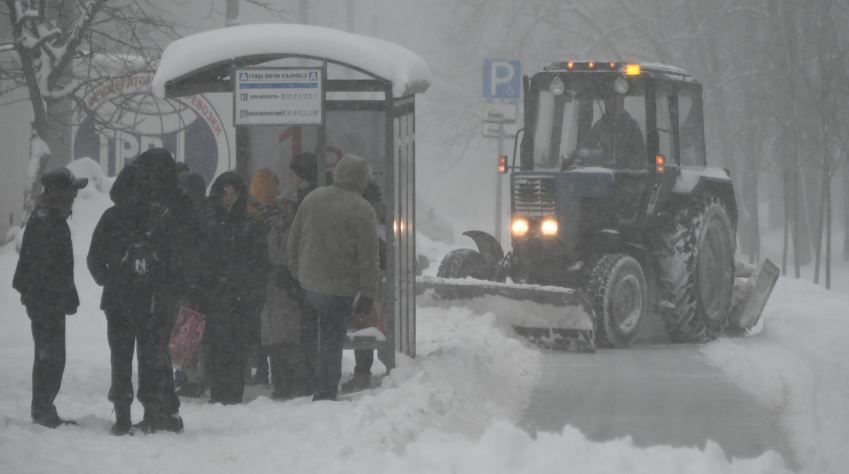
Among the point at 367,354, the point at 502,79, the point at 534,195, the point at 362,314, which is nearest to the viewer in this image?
the point at 362,314

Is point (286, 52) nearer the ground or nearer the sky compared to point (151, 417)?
nearer the sky

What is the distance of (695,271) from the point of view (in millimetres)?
13977

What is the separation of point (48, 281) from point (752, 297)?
337 inches

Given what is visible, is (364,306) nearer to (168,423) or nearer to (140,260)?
(168,423)

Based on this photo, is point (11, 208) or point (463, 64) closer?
point (11, 208)

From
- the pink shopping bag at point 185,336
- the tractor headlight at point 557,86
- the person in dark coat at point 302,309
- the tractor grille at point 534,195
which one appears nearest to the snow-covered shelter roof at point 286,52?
the person in dark coat at point 302,309

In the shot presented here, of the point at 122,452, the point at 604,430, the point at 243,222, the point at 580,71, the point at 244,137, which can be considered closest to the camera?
the point at 122,452

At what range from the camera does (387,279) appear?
10359mm

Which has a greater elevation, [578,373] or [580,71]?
[580,71]

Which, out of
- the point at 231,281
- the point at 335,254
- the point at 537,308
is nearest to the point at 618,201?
the point at 537,308

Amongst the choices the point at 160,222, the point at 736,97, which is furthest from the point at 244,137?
the point at 736,97

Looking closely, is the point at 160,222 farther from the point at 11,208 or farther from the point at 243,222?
the point at 11,208

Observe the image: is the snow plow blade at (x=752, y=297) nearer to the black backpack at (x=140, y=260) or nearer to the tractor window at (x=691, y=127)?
the tractor window at (x=691, y=127)

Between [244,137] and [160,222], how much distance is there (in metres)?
2.88
